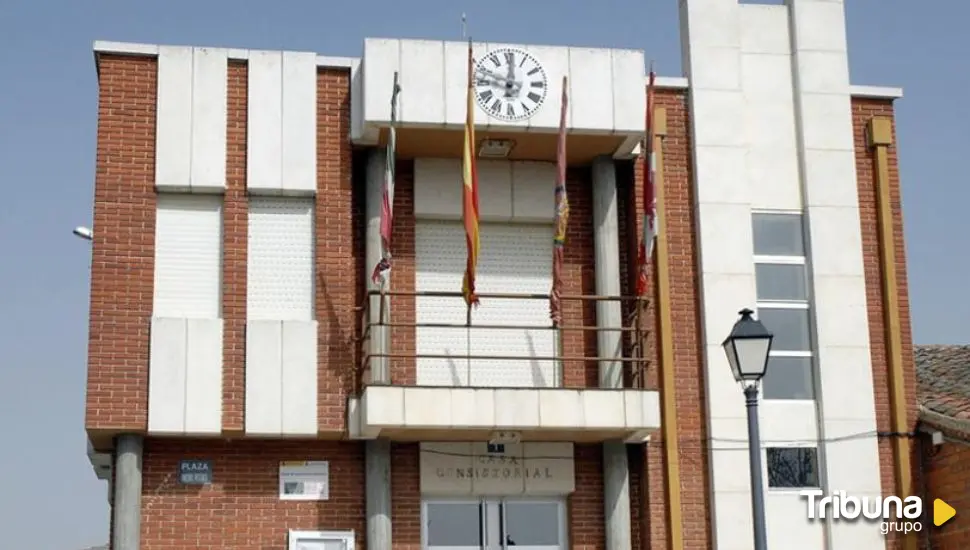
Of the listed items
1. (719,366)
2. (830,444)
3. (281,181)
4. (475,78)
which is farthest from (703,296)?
(281,181)

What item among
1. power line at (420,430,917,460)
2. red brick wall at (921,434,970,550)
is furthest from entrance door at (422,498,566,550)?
red brick wall at (921,434,970,550)

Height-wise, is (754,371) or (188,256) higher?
(188,256)

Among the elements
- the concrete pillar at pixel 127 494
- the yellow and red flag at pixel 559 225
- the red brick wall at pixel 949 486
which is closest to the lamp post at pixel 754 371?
the yellow and red flag at pixel 559 225

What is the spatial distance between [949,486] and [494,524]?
5.39 m

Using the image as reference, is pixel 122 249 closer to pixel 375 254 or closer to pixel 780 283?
Answer: pixel 375 254

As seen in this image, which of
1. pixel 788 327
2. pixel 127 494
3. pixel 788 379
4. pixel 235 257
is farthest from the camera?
pixel 788 327

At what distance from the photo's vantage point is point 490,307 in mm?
20016

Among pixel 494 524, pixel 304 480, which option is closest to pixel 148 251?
pixel 304 480

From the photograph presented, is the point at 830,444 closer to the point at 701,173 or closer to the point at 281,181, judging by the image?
the point at 701,173

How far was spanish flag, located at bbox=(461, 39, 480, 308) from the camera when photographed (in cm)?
1852

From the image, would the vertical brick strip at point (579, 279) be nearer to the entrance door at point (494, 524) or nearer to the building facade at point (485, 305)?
the building facade at point (485, 305)

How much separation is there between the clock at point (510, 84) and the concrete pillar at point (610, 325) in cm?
136

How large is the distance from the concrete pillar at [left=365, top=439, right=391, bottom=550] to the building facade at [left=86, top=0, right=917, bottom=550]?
0.03 m

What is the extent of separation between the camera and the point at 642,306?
64.2ft
